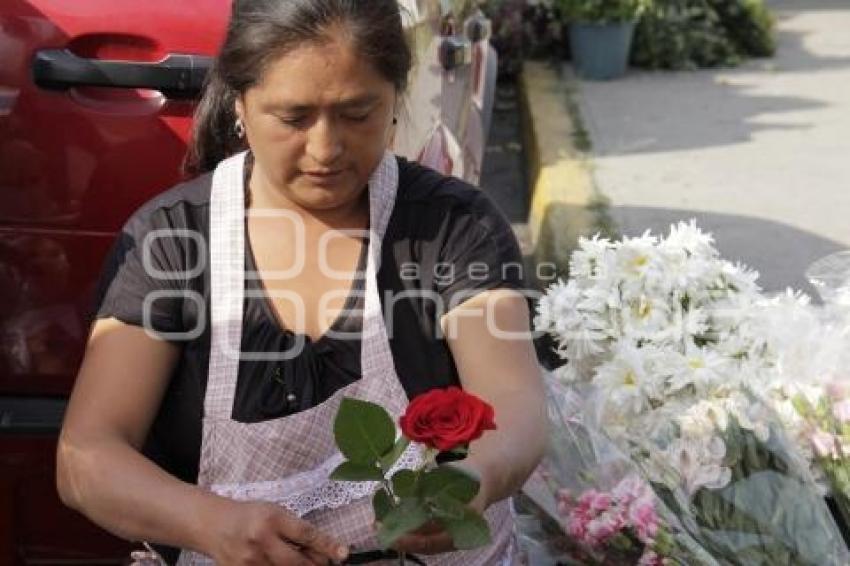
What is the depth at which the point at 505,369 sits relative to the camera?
2.38m

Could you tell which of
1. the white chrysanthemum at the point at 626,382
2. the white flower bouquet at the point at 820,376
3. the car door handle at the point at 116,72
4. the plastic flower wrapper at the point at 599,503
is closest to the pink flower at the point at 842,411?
the white flower bouquet at the point at 820,376

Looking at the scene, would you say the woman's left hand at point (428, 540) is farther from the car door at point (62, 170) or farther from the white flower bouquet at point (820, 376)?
the car door at point (62, 170)

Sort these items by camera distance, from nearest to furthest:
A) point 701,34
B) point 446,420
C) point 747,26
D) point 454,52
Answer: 1. point 446,420
2. point 454,52
3. point 701,34
4. point 747,26

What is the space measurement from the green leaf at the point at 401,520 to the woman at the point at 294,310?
13.2 inches

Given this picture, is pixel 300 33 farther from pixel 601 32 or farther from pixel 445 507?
pixel 601 32

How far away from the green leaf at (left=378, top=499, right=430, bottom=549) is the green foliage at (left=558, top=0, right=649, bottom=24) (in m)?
7.25

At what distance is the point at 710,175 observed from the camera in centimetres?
681

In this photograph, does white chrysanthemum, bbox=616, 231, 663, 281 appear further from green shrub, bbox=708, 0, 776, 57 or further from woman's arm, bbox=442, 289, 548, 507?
green shrub, bbox=708, 0, 776, 57

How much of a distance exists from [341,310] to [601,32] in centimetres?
679

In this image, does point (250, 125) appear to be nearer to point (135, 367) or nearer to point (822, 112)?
point (135, 367)

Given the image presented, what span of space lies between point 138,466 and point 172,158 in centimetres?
97

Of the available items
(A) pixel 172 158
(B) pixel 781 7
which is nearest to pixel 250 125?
(A) pixel 172 158

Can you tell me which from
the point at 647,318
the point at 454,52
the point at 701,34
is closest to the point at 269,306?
the point at 647,318

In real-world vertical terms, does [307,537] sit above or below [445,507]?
below
